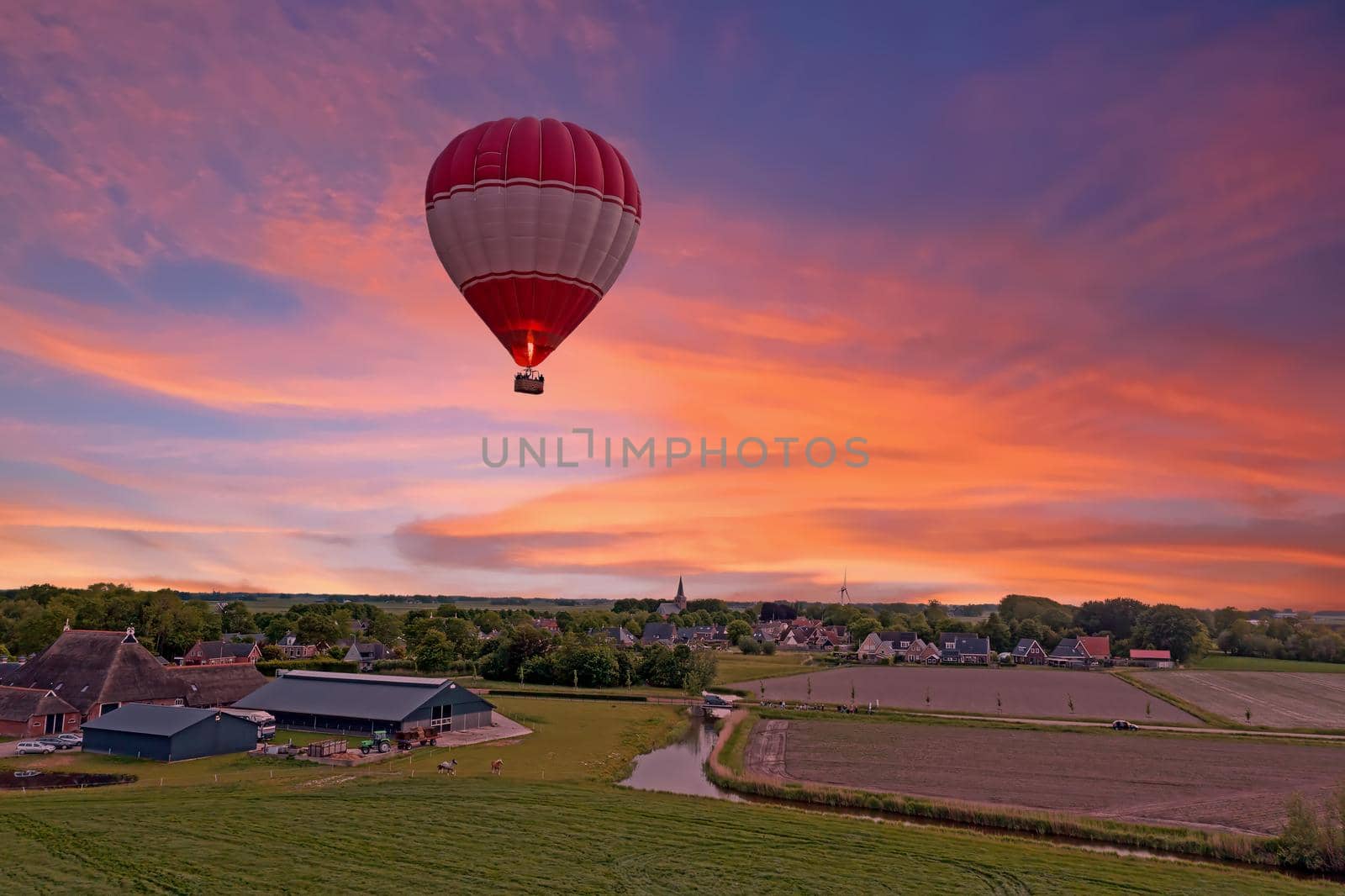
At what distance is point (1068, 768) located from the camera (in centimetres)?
4131

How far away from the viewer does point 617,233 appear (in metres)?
32.8

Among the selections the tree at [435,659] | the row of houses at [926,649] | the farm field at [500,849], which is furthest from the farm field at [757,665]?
the farm field at [500,849]

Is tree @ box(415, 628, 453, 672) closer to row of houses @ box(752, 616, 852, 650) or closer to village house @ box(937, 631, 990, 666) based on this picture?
row of houses @ box(752, 616, 852, 650)

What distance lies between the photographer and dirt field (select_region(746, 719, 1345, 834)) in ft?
112

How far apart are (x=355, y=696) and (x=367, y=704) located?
1.55m

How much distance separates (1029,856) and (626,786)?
15800mm

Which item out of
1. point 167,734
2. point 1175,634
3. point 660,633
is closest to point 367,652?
point 660,633

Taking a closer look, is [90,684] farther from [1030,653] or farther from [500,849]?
[1030,653]

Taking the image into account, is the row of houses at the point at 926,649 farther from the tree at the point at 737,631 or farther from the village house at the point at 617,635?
the village house at the point at 617,635

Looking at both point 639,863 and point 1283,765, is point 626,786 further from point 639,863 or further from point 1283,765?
point 1283,765

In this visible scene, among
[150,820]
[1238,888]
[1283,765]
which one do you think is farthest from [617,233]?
[1283,765]

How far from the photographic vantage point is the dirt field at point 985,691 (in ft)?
212

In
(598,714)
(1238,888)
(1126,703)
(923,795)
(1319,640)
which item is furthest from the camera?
(1319,640)

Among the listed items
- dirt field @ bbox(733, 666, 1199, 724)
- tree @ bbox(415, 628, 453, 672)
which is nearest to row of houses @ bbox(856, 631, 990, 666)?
dirt field @ bbox(733, 666, 1199, 724)
